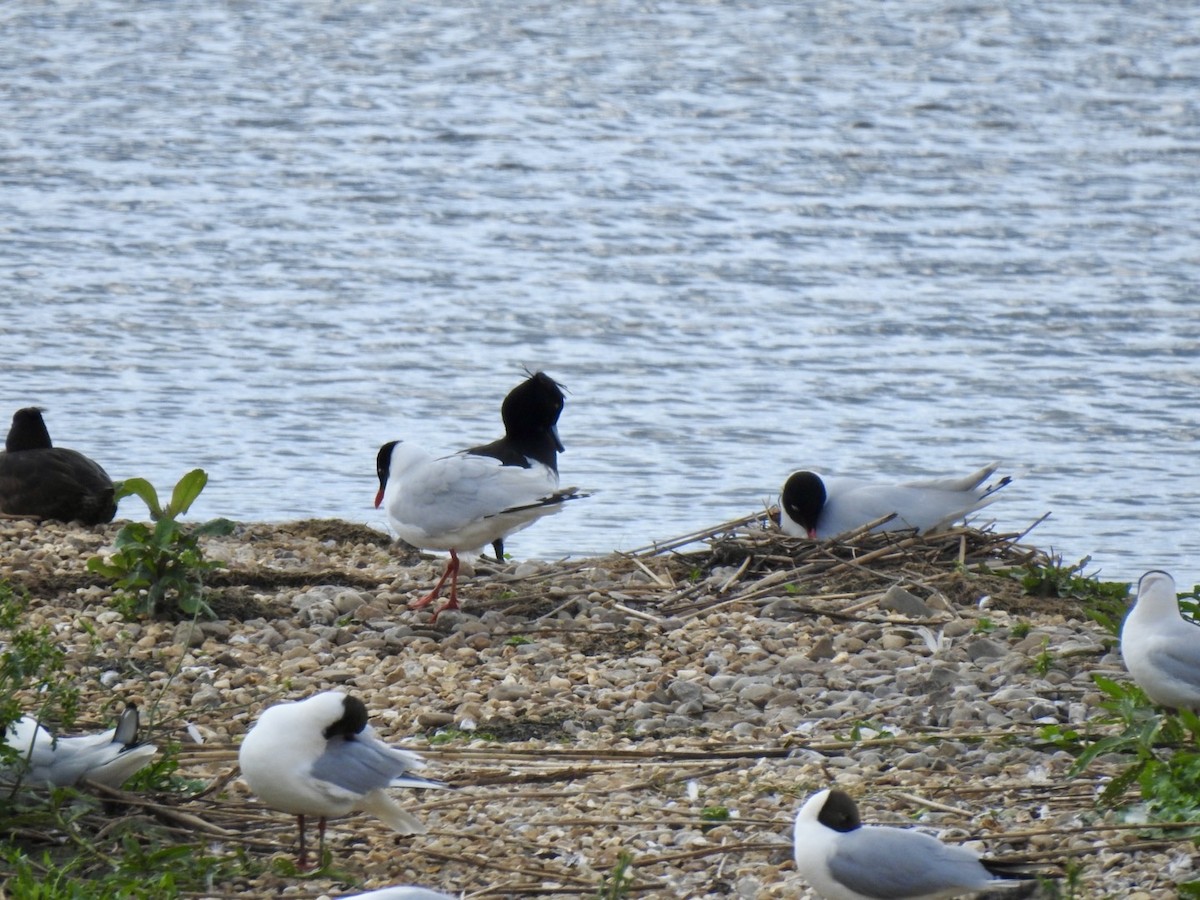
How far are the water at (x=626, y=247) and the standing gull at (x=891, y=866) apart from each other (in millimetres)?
5342

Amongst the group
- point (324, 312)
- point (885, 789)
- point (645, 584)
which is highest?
point (885, 789)

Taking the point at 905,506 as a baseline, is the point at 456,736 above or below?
above

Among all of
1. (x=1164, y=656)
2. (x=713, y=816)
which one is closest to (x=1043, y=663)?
(x=1164, y=656)

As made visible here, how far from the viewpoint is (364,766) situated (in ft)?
15.6

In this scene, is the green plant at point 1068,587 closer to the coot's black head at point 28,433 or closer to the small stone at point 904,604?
the small stone at point 904,604

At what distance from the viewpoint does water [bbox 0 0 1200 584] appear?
37.3ft

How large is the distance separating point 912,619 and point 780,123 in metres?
15.1

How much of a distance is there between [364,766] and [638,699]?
1.58 meters

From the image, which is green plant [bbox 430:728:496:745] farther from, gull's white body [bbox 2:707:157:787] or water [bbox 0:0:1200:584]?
water [bbox 0:0:1200:584]

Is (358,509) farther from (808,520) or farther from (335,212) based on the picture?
(335,212)

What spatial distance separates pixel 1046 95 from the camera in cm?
2252

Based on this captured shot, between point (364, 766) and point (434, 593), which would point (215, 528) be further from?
point (364, 766)

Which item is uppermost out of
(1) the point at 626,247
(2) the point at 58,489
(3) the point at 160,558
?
(3) the point at 160,558

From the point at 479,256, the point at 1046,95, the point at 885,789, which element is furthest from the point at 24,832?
the point at 1046,95
